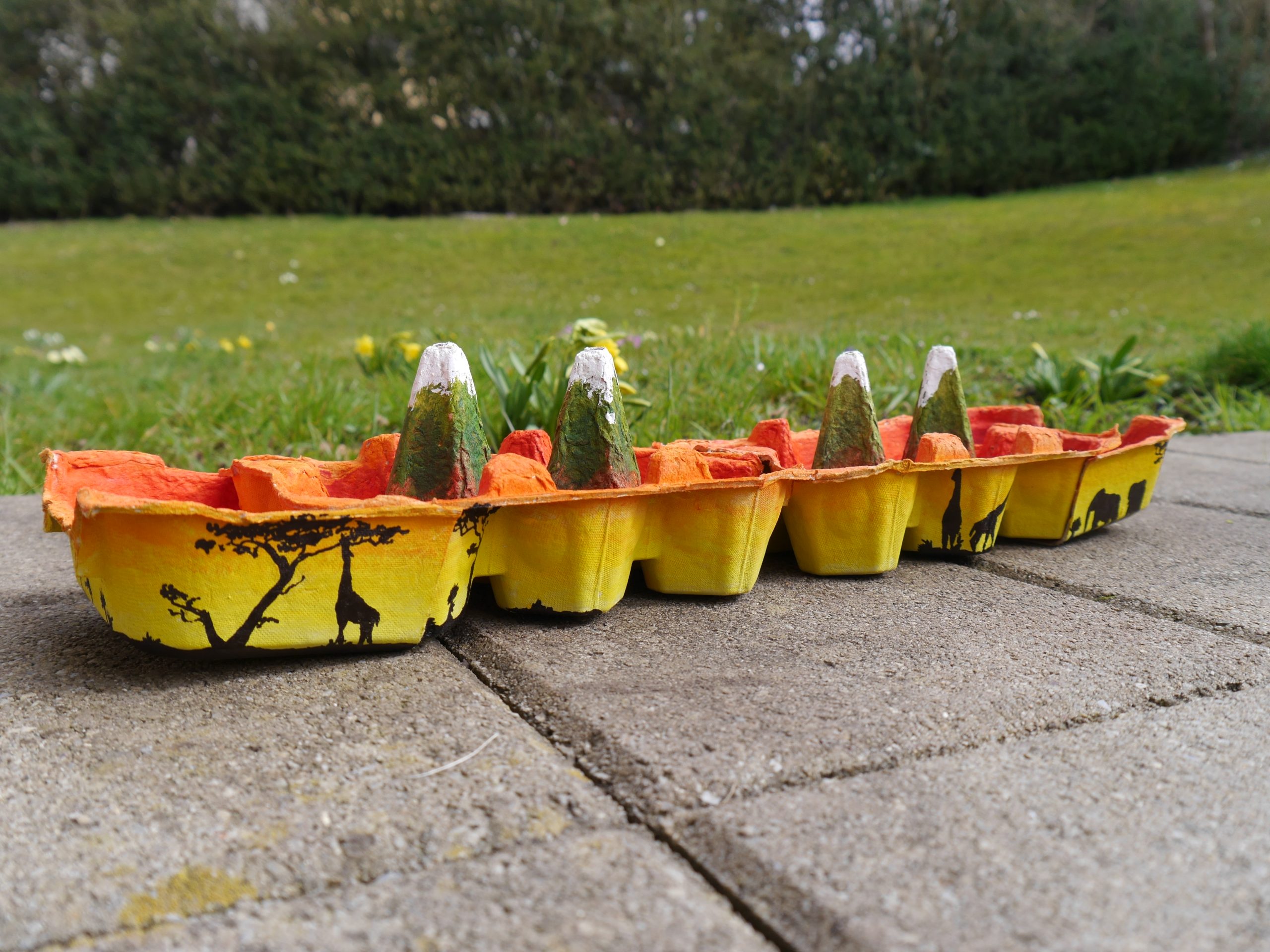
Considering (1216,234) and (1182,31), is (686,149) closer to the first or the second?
(1216,234)

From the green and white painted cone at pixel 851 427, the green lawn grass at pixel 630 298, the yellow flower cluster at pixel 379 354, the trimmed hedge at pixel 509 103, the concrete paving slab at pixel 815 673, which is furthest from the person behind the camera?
the trimmed hedge at pixel 509 103

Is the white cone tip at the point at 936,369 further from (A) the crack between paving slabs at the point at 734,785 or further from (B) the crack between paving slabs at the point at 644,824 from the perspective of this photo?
(B) the crack between paving slabs at the point at 644,824

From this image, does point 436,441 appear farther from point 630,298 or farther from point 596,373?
point 630,298

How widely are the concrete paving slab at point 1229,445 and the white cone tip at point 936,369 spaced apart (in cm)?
134

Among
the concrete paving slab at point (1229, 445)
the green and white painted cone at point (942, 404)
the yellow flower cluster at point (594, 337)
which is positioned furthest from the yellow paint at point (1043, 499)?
the concrete paving slab at point (1229, 445)

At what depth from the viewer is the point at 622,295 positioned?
25.3ft

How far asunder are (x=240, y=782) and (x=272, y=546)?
11.2 inches

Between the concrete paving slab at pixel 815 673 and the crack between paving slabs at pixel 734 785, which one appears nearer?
the crack between paving slabs at pixel 734 785

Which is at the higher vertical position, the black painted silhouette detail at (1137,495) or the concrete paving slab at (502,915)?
the black painted silhouette detail at (1137,495)

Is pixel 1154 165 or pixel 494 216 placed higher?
pixel 1154 165

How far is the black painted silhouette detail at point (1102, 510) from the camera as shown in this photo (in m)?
1.61

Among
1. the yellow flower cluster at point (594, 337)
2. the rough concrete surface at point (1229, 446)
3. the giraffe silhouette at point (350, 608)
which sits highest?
the yellow flower cluster at point (594, 337)

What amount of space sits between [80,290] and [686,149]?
7.42 metres

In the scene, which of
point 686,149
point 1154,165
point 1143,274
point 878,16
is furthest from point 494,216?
point 1154,165
